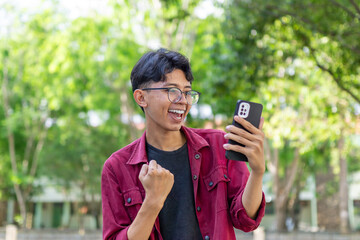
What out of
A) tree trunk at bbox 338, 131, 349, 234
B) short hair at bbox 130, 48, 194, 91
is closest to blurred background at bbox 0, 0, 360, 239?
tree trunk at bbox 338, 131, 349, 234

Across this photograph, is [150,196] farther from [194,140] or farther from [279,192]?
[279,192]

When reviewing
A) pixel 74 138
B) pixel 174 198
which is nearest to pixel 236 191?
pixel 174 198

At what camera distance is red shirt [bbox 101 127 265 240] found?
1.96 m

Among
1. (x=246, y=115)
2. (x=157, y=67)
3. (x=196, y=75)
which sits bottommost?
(x=246, y=115)

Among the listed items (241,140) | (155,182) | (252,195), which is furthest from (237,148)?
(155,182)

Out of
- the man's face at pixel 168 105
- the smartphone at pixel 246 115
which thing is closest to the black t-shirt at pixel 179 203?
the man's face at pixel 168 105

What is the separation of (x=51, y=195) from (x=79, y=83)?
29.3 meters

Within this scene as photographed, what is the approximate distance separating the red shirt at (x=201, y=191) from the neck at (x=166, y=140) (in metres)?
0.05

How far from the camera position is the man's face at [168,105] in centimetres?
200

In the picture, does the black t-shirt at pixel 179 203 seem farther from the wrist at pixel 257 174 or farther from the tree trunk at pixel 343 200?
the tree trunk at pixel 343 200

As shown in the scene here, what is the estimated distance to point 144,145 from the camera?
84.4 inches

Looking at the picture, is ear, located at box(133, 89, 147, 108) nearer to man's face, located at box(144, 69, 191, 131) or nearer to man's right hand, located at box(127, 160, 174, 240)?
man's face, located at box(144, 69, 191, 131)

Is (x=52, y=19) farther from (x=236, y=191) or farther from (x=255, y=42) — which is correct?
(x=236, y=191)

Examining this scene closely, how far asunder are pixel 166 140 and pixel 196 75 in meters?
12.0
